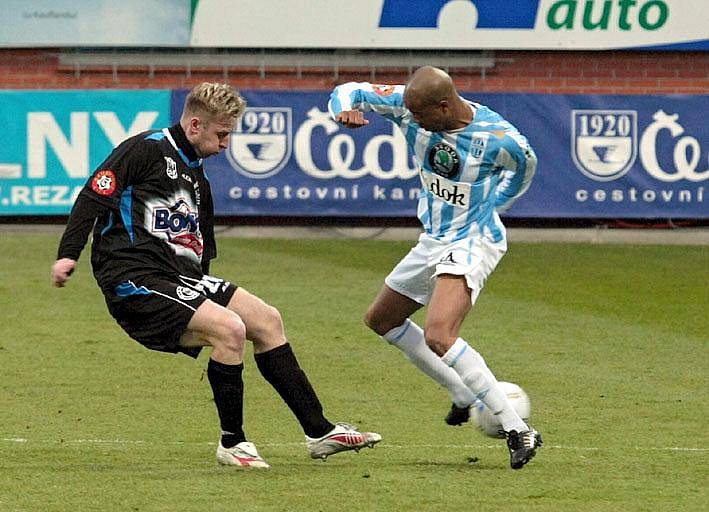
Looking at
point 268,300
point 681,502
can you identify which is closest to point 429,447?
point 681,502

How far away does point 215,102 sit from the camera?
22.7 ft

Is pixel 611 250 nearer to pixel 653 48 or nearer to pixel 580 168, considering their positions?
pixel 580 168

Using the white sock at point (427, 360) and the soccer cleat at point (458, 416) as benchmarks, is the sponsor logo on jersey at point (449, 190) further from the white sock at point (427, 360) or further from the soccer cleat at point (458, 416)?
the soccer cleat at point (458, 416)

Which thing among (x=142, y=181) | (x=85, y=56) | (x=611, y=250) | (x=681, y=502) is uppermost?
(x=142, y=181)

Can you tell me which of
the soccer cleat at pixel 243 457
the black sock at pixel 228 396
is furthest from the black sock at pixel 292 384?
the soccer cleat at pixel 243 457

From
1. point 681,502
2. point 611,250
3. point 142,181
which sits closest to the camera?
point 681,502

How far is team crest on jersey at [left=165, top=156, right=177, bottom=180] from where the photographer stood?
6996mm

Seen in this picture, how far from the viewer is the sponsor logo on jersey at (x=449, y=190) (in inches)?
290

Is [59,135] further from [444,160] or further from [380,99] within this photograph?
[444,160]

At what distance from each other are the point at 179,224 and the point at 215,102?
55 centimetres

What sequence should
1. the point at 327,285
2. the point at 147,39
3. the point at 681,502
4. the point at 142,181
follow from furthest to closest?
the point at 147,39 → the point at 327,285 → the point at 142,181 → the point at 681,502

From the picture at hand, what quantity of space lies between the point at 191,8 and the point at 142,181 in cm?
1408

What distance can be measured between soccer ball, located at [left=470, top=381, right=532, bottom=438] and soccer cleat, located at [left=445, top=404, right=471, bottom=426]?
0.56 ft

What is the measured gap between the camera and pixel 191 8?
2072 cm
